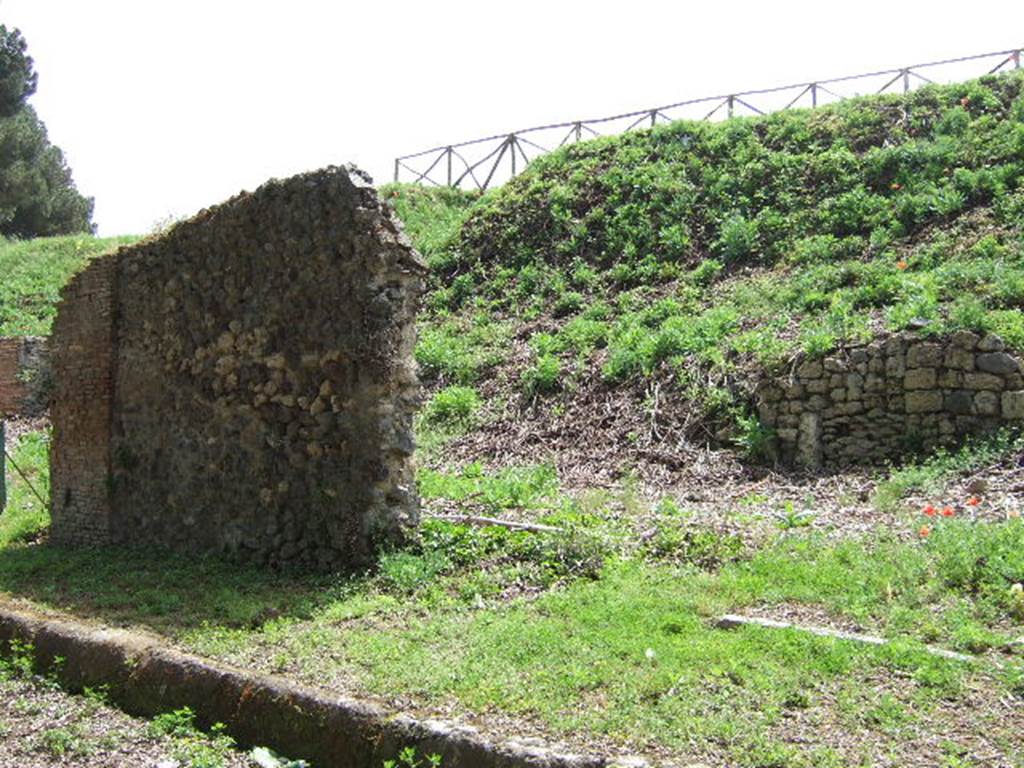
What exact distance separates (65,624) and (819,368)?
→ 26.6ft

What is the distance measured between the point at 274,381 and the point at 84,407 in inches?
124

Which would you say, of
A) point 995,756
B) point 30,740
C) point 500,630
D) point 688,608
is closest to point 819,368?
point 688,608

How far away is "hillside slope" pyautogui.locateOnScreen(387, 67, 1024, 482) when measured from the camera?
1208cm

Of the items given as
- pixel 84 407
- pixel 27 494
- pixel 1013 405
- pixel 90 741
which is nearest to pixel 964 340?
pixel 1013 405

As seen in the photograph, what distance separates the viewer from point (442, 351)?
15984mm

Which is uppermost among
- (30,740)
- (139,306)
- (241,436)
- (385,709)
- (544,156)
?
(544,156)

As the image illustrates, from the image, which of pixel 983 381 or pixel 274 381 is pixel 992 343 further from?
pixel 274 381

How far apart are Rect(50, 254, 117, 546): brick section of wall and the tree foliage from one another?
26.2m

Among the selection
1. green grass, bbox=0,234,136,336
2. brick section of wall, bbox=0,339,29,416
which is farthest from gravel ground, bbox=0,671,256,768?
green grass, bbox=0,234,136,336

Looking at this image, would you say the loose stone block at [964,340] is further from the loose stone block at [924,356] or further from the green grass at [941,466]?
the green grass at [941,466]

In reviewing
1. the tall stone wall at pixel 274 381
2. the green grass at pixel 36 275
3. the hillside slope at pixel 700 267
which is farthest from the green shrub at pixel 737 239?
the green grass at pixel 36 275

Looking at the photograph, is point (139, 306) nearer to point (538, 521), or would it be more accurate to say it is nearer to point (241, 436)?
point (241, 436)

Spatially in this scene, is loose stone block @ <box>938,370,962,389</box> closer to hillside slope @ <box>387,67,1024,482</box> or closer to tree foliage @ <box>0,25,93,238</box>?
hillside slope @ <box>387,67,1024,482</box>

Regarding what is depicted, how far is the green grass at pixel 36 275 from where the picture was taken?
21175mm
